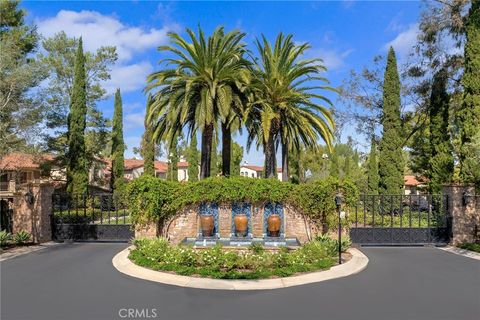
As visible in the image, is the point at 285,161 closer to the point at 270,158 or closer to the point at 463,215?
the point at 270,158

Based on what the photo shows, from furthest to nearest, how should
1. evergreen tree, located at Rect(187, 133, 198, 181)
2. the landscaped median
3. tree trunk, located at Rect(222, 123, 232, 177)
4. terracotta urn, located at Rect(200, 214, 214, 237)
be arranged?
evergreen tree, located at Rect(187, 133, 198, 181) → tree trunk, located at Rect(222, 123, 232, 177) → terracotta urn, located at Rect(200, 214, 214, 237) → the landscaped median

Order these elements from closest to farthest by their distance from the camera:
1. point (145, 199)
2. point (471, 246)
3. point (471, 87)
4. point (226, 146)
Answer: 1. point (471, 246)
2. point (145, 199)
3. point (471, 87)
4. point (226, 146)

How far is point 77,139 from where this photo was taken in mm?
29312

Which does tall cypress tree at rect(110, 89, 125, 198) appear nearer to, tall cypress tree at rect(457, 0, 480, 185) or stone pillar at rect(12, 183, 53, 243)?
stone pillar at rect(12, 183, 53, 243)

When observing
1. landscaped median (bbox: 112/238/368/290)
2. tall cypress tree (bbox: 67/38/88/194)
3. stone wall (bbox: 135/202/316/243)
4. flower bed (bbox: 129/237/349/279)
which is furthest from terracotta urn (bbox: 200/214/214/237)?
tall cypress tree (bbox: 67/38/88/194)

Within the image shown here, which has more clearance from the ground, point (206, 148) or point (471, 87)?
point (471, 87)

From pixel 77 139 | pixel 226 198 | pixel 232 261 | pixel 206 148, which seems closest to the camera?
pixel 232 261

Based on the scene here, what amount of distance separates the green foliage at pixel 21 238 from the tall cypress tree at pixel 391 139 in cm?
2340

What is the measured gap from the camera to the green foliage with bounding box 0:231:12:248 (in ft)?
49.7

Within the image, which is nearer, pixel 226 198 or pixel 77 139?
pixel 226 198

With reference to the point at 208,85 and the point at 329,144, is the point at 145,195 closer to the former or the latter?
the point at 208,85

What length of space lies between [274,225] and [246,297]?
753cm

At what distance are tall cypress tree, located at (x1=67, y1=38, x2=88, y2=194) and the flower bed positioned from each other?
61.0 feet

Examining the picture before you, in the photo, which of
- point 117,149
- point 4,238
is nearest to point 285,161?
point 4,238
